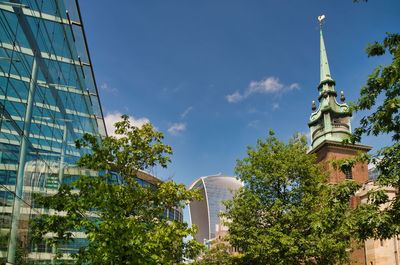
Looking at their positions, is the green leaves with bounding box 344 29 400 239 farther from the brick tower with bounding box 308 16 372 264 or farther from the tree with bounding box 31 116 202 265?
the brick tower with bounding box 308 16 372 264

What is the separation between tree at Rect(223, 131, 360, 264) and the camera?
2148cm

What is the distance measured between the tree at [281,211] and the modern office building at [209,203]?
5676 inches

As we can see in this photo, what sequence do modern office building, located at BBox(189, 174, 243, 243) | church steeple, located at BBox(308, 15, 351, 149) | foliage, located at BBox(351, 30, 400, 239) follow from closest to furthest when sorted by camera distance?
foliage, located at BBox(351, 30, 400, 239) → church steeple, located at BBox(308, 15, 351, 149) → modern office building, located at BBox(189, 174, 243, 243)

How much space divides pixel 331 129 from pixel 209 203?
4971 inches

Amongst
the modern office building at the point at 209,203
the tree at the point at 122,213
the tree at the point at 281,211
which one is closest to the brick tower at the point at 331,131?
the tree at the point at 281,211

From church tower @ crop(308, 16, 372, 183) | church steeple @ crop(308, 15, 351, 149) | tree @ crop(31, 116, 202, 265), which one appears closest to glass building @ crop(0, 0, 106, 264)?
tree @ crop(31, 116, 202, 265)

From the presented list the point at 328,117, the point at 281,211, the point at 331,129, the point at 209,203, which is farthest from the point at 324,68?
the point at 209,203

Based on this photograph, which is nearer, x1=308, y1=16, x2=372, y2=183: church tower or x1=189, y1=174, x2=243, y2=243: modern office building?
x1=308, y1=16, x2=372, y2=183: church tower

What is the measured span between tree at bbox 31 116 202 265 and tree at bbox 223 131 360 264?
400 inches

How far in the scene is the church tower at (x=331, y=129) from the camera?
48188mm

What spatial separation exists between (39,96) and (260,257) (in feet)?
56.7

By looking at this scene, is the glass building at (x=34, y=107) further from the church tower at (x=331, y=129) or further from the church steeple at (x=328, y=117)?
the church steeple at (x=328, y=117)

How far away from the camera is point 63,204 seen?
11.4 meters

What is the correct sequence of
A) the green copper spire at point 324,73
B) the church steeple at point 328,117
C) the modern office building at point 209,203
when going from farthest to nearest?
the modern office building at point 209,203 → the green copper spire at point 324,73 → the church steeple at point 328,117
